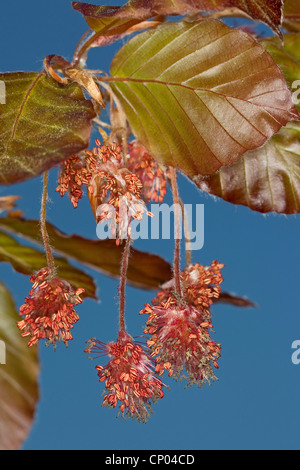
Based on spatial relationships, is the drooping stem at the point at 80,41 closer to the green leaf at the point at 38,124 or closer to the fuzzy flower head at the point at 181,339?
the green leaf at the point at 38,124

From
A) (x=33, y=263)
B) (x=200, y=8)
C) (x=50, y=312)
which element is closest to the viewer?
(x=200, y=8)

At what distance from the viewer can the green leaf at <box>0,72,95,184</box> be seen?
1.24 feet

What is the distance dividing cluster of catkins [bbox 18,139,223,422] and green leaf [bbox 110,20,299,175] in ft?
0.13

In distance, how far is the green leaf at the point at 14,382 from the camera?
0.70m

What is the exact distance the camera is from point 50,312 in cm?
52

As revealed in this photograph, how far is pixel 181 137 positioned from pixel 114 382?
21cm

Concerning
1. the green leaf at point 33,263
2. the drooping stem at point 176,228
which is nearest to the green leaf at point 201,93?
the drooping stem at point 176,228

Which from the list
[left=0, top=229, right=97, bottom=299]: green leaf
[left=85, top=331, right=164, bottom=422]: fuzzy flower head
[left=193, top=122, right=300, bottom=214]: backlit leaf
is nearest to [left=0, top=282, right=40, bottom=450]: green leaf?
[left=0, top=229, right=97, bottom=299]: green leaf

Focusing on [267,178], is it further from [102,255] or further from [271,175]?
[102,255]

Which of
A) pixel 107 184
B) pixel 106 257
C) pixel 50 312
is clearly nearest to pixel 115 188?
pixel 107 184

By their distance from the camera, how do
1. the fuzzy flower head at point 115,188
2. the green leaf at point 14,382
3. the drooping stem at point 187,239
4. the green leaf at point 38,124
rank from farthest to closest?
1. the green leaf at point 14,382
2. the drooping stem at point 187,239
3. the fuzzy flower head at point 115,188
4. the green leaf at point 38,124

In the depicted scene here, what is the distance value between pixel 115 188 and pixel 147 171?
10 centimetres

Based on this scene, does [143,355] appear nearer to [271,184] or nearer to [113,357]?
[113,357]

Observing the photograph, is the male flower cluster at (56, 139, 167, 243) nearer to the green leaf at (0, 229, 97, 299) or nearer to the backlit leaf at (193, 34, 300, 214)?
the backlit leaf at (193, 34, 300, 214)
